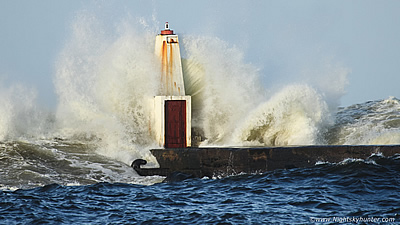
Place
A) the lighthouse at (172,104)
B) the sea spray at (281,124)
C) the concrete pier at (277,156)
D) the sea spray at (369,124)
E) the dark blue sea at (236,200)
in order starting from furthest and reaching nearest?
1. the sea spray at (281,124)
2. the sea spray at (369,124)
3. the lighthouse at (172,104)
4. the concrete pier at (277,156)
5. the dark blue sea at (236,200)

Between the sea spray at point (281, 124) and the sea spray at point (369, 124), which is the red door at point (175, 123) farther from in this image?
the sea spray at point (369, 124)

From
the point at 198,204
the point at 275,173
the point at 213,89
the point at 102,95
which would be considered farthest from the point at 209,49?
the point at 198,204

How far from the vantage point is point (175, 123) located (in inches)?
591

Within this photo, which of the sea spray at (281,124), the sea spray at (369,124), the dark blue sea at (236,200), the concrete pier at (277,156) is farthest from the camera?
the sea spray at (281,124)

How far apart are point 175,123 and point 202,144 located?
3.83 feet

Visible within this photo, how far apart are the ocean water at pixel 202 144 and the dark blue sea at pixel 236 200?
2 centimetres

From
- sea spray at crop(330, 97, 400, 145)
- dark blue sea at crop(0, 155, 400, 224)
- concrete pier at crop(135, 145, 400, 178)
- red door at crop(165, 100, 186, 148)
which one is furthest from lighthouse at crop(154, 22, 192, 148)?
sea spray at crop(330, 97, 400, 145)

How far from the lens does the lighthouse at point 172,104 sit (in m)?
15.0

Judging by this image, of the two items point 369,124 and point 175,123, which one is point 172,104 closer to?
point 175,123

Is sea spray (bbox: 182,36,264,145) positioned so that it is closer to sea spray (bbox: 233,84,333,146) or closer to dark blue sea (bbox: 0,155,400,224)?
sea spray (bbox: 233,84,333,146)

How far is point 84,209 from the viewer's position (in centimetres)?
945

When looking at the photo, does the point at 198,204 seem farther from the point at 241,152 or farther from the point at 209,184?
the point at 241,152

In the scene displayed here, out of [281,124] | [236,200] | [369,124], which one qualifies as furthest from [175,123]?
[369,124]

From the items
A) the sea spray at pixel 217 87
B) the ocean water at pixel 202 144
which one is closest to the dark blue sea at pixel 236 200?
the ocean water at pixel 202 144
